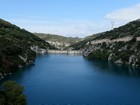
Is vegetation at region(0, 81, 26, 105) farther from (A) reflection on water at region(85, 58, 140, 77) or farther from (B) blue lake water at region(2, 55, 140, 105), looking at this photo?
(A) reflection on water at region(85, 58, 140, 77)

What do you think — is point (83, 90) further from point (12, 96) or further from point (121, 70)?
point (121, 70)

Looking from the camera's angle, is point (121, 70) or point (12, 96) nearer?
point (12, 96)

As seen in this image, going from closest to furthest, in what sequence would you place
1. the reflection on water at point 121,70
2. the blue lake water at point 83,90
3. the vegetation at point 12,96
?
the vegetation at point 12,96
the blue lake water at point 83,90
the reflection on water at point 121,70

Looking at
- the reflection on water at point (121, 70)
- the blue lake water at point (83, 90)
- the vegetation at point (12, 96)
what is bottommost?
the blue lake water at point (83, 90)

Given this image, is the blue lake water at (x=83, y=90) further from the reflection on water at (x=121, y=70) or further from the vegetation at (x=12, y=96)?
the vegetation at (x=12, y=96)

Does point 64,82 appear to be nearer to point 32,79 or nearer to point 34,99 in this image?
point 32,79

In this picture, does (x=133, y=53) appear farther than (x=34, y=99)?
Yes

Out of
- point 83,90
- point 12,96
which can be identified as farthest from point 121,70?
point 12,96

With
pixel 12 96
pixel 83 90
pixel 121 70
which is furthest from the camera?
pixel 121 70

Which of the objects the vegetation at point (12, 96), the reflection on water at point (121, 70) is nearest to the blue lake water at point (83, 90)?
the reflection on water at point (121, 70)

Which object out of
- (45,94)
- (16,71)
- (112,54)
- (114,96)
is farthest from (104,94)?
(112,54)

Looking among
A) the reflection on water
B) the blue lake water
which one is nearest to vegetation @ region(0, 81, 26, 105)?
the blue lake water
